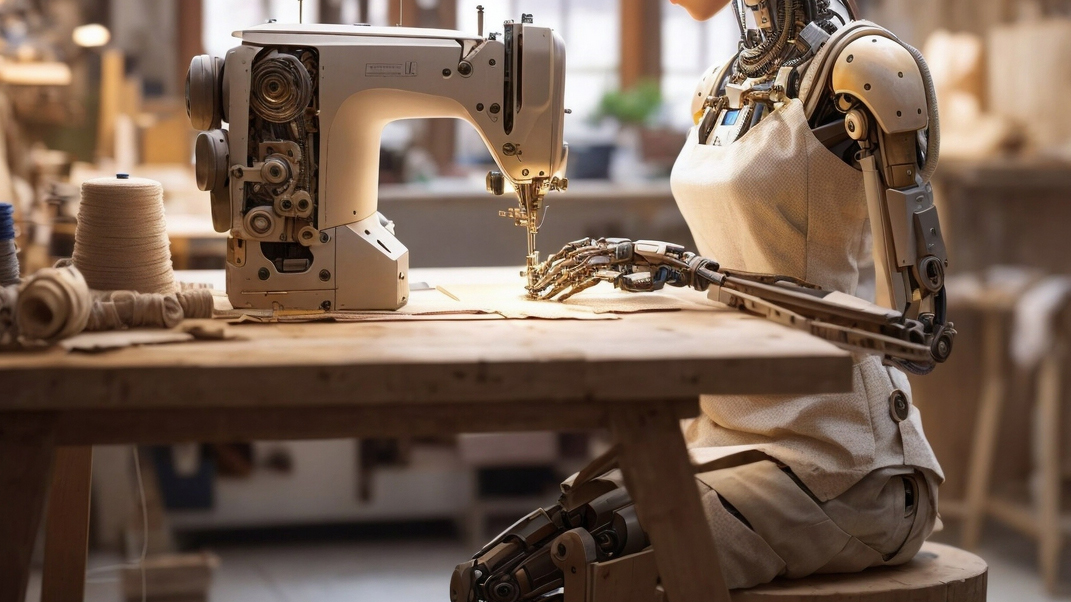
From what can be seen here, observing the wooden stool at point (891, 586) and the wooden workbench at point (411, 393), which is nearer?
the wooden workbench at point (411, 393)

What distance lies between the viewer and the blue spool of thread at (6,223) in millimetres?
1642

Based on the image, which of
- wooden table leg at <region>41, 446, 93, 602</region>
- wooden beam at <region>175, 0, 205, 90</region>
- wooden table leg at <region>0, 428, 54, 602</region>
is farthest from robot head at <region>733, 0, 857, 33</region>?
wooden beam at <region>175, 0, 205, 90</region>

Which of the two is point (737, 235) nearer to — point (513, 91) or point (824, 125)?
point (824, 125)

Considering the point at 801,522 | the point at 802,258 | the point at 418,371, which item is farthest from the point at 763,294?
the point at 418,371

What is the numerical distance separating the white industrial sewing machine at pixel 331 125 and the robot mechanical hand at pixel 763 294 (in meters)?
0.17

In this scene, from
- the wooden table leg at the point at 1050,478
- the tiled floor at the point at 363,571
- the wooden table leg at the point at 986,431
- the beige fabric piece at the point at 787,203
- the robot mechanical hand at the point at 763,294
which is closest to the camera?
the robot mechanical hand at the point at 763,294

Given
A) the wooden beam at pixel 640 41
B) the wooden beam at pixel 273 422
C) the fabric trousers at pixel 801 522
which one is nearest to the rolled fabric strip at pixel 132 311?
the wooden beam at pixel 273 422

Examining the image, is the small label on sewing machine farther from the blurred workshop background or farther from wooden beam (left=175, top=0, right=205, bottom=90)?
wooden beam (left=175, top=0, right=205, bottom=90)

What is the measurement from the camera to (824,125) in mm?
1734

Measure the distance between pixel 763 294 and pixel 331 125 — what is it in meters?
0.67

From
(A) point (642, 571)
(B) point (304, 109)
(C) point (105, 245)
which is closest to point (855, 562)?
(A) point (642, 571)

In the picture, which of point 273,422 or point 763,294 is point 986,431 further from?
point 273,422

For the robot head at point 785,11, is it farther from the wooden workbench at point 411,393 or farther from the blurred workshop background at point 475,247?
the blurred workshop background at point 475,247

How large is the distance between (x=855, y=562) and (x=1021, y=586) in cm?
233
